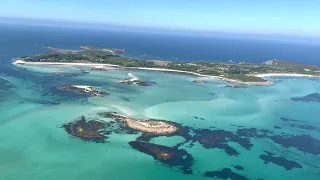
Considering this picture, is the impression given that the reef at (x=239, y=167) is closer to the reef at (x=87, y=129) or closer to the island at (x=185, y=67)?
the reef at (x=87, y=129)

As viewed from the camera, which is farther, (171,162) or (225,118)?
(225,118)

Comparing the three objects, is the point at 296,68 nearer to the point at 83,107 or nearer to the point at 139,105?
the point at 139,105

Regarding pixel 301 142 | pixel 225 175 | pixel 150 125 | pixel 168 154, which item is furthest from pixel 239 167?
pixel 301 142

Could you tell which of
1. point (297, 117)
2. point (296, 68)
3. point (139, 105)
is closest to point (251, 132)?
point (297, 117)

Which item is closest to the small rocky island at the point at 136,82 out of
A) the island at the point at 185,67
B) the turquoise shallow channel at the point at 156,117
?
the turquoise shallow channel at the point at 156,117

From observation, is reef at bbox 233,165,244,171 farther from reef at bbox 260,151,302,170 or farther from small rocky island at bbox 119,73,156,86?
small rocky island at bbox 119,73,156,86

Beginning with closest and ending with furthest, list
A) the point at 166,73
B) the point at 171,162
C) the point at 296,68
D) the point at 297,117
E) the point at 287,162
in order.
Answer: the point at 171,162 → the point at 287,162 → the point at 297,117 → the point at 166,73 → the point at 296,68
